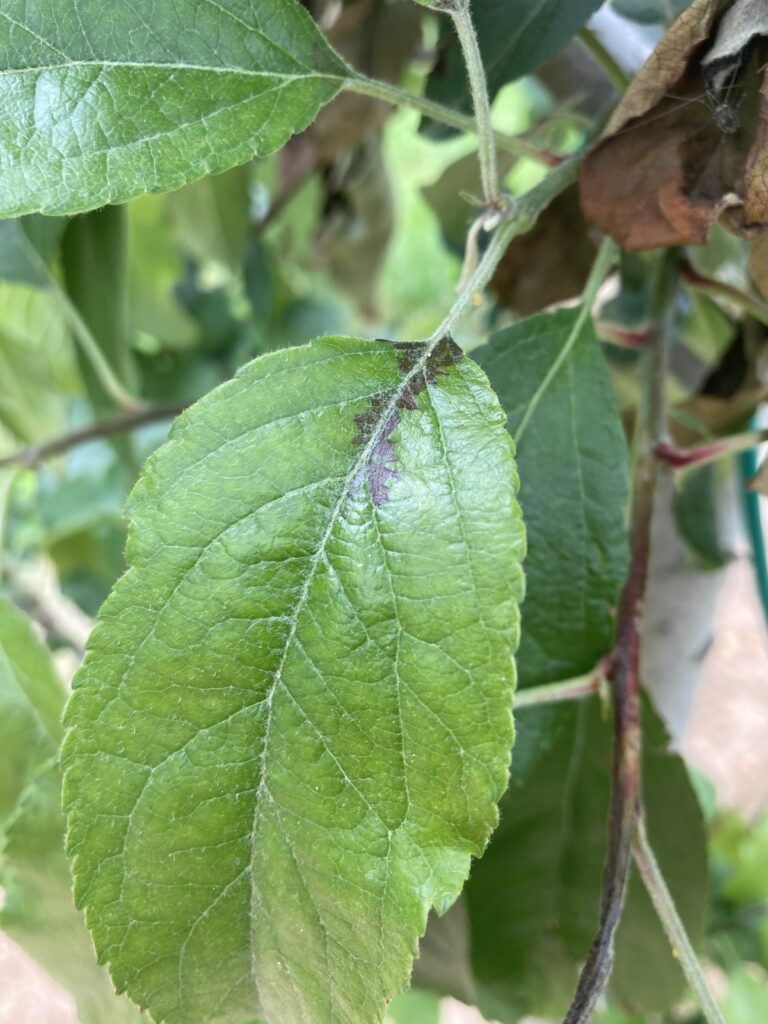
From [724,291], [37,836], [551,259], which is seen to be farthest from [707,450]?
[37,836]

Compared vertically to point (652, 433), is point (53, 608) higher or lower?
lower

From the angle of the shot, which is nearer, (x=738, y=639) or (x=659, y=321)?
(x=659, y=321)

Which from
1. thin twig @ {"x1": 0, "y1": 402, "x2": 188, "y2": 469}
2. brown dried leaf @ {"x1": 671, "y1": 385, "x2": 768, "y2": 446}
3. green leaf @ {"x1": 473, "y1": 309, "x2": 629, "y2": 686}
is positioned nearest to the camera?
green leaf @ {"x1": 473, "y1": 309, "x2": 629, "y2": 686}

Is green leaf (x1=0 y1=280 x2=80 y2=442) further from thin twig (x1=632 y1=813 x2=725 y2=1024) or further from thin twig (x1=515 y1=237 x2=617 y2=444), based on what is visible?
thin twig (x1=632 y1=813 x2=725 y2=1024)

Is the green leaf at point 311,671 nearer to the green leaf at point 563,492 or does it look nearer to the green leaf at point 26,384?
the green leaf at point 563,492

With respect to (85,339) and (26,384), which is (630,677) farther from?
(26,384)

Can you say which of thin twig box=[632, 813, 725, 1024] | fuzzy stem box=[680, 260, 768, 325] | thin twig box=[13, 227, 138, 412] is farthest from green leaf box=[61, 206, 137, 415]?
thin twig box=[632, 813, 725, 1024]

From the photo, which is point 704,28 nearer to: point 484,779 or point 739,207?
point 739,207

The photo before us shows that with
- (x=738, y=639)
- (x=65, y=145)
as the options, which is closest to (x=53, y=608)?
(x=65, y=145)
